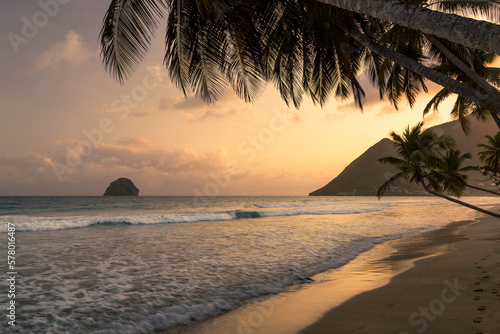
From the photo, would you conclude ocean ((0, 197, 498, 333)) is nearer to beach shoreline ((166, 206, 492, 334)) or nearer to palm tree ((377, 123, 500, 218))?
beach shoreline ((166, 206, 492, 334))

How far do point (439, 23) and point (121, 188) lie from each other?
125457mm

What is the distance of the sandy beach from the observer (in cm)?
346

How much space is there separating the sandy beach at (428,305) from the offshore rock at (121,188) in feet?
397

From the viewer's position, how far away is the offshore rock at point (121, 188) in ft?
380

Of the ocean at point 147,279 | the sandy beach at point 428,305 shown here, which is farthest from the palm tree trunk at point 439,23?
the ocean at point 147,279

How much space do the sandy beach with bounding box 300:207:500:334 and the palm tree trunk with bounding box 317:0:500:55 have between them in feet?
9.58

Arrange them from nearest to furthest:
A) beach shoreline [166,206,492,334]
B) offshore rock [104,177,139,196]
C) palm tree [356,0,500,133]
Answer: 1. beach shoreline [166,206,492,334]
2. palm tree [356,0,500,133]
3. offshore rock [104,177,139,196]

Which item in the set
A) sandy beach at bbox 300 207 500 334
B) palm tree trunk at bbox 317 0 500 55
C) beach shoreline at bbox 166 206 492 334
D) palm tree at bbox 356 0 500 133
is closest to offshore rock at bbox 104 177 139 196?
palm tree at bbox 356 0 500 133

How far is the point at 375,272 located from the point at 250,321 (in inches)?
154

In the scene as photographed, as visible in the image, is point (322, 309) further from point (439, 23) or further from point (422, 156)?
point (422, 156)

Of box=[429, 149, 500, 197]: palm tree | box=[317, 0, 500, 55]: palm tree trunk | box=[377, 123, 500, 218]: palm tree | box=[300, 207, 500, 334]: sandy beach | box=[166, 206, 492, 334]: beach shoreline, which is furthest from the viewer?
box=[429, 149, 500, 197]: palm tree

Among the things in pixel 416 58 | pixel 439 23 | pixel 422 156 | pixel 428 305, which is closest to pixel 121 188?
pixel 422 156

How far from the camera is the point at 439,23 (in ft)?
8.20

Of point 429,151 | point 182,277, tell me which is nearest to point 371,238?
point 429,151
